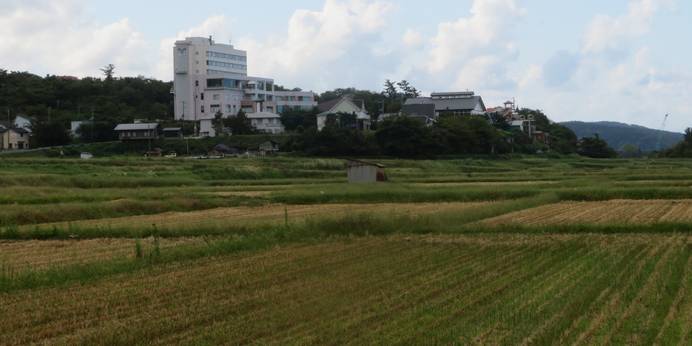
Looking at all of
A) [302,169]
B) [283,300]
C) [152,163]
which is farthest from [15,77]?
[283,300]

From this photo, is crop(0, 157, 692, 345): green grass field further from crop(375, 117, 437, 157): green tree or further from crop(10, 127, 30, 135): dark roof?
crop(10, 127, 30, 135): dark roof

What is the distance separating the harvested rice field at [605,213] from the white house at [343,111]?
181 ft

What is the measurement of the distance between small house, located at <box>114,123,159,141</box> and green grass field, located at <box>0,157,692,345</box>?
4389 centimetres

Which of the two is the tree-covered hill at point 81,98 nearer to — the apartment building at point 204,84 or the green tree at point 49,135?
the apartment building at point 204,84

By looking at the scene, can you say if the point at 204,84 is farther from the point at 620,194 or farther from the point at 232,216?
the point at 232,216

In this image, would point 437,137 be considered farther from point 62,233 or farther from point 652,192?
point 62,233

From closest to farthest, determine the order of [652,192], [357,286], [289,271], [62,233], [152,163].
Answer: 1. [357,286]
2. [289,271]
3. [62,233]
4. [652,192]
5. [152,163]

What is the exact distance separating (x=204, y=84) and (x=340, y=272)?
3127 inches

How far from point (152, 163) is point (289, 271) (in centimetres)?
4365

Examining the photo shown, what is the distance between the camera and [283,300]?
11789 millimetres

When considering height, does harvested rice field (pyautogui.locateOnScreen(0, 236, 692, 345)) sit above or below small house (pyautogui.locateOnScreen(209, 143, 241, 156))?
below

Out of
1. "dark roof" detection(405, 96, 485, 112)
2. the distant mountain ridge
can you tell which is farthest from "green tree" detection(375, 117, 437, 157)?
the distant mountain ridge

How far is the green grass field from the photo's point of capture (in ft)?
32.2

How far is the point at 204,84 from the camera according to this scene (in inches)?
3590
